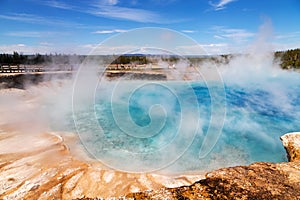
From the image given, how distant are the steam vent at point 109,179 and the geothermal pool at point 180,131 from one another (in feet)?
3.69

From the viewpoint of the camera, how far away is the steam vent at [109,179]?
11.2ft

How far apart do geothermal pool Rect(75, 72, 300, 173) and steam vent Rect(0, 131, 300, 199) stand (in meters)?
1.13

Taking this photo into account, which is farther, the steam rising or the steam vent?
the steam rising

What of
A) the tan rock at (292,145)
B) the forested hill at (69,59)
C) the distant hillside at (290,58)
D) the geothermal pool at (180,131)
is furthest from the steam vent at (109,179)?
the distant hillside at (290,58)

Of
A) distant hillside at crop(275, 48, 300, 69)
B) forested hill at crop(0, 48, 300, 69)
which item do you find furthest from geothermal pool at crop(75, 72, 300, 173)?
distant hillside at crop(275, 48, 300, 69)

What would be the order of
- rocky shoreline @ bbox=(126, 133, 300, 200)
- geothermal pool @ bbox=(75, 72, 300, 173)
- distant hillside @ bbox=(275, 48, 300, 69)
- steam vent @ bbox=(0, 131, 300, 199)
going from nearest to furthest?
1. rocky shoreline @ bbox=(126, 133, 300, 200)
2. steam vent @ bbox=(0, 131, 300, 199)
3. geothermal pool @ bbox=(75, 72, 300, 173)
4. distant hillside @ bbox=(275, 48, 300, 69)

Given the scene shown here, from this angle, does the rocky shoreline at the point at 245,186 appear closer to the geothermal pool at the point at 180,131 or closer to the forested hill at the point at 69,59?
the geothermal pool at the point at 180,131

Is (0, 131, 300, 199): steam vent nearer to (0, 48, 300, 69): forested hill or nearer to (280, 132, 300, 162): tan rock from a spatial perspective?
Answer: (280, 132, 300, 162): tan rock

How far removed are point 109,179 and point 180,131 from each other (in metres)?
6.14

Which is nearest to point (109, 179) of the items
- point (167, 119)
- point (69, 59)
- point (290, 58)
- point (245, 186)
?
point (245, 186)

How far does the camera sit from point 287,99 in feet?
68.2

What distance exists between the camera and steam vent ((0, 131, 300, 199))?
3.42 meters

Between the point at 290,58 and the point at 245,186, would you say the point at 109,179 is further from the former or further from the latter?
the point at 290,58

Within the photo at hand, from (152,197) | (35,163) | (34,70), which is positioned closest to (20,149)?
(35,163)
